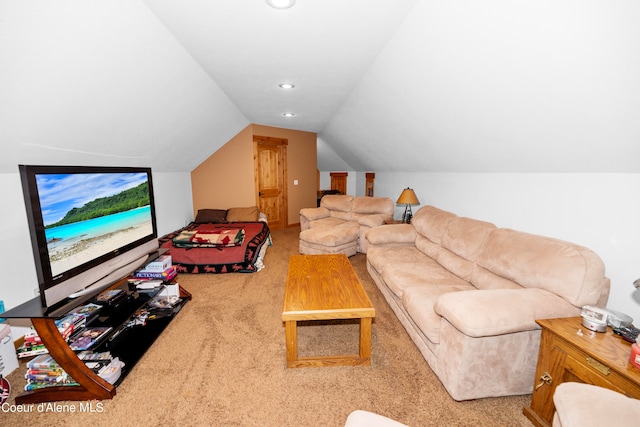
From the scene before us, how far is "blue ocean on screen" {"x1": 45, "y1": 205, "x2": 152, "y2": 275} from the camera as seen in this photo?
1.55 m

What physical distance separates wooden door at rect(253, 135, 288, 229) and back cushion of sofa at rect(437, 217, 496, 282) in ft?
13.6

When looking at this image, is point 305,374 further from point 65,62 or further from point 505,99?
point 65,62

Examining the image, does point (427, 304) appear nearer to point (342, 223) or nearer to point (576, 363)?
point (576, 363)

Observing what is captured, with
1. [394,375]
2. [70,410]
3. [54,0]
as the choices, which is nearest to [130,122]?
[54,0]

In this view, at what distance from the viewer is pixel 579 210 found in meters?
1.87

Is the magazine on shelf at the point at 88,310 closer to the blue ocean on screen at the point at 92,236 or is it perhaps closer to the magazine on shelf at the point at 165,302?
the blue ocean on screen at the point at 92,236

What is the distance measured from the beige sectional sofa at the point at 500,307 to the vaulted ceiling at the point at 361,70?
27.0 inches

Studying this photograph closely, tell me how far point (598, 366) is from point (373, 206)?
139 inches

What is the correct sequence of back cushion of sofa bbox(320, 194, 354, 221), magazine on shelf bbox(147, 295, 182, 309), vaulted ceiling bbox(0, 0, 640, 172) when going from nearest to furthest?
vaulted ceiling bbox(0, 0, 640, 172) → magazine on shelf bbox(147, 295, 182, 309) → back cushion of sofa bbox(320, 194, 354, 221)

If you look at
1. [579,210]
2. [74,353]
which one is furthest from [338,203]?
[74,353]

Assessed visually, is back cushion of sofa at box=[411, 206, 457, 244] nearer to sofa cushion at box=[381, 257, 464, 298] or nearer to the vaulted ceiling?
sofa cushion at box=[381, 257, 464, 298]

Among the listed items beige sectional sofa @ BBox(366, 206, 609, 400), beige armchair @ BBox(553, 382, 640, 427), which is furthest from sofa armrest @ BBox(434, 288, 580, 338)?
beige armchair @ BBox(553, 382, 640, 427)

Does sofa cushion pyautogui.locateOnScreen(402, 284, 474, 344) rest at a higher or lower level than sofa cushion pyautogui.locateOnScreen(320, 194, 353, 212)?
lower

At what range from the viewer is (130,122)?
2.66 meters
